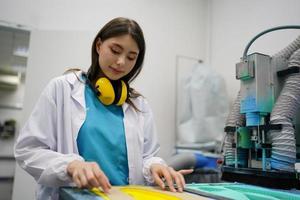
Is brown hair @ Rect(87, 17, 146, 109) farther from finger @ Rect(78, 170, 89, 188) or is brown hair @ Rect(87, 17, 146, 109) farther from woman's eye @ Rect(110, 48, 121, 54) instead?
finger @ Rect(78, 170, 89, 188)

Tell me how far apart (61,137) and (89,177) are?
30 centimetres

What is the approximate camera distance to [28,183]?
5.93 ft

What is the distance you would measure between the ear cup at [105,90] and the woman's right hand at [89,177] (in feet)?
1.12

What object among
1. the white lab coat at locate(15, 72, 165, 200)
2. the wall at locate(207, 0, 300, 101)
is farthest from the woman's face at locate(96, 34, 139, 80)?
the wall at locate(207, 0, 300, 101)

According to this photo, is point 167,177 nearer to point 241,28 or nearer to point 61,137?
point 61,137

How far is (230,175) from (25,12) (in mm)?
1759

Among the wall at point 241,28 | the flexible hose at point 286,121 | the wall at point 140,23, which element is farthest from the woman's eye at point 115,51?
the wall at point 140,23

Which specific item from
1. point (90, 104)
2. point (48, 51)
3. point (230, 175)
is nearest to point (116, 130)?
point (90, 104)

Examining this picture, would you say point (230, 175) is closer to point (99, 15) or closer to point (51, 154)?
point (51, 154)

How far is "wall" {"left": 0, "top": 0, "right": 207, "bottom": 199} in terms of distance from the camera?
6.30 ft

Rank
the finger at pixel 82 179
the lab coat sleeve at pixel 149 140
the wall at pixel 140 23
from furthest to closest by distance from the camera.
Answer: the wall at pixel 140 23, the lab coat sleeve at pixel 149 140, the finger at pixel 82 179

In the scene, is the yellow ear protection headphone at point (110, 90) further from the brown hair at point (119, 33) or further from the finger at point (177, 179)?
the finger at point (177, 179)

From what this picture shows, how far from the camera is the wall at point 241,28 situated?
66.9 inches

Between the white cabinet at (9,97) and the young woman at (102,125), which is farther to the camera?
the white cabinet at (9,97)
